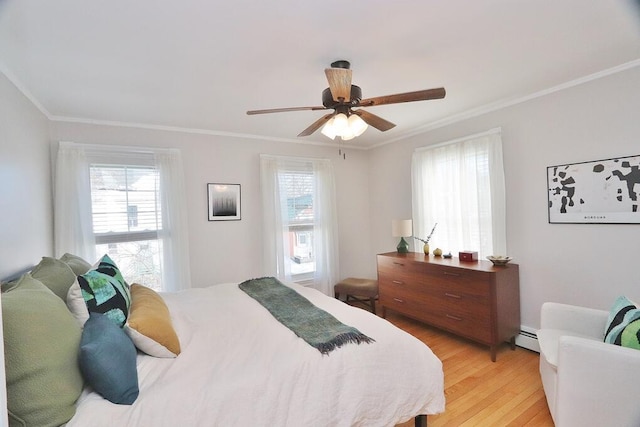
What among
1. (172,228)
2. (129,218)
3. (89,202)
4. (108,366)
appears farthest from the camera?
(172,228)

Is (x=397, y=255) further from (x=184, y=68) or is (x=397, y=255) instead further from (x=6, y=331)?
(x=6, y=331)

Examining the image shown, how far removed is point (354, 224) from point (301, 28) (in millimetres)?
3269

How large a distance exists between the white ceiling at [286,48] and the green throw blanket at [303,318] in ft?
5.45

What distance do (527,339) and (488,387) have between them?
2.98 feet

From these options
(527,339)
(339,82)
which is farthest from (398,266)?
(339,82)

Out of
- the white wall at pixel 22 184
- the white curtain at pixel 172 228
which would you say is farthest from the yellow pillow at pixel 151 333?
the white curtain at pixel 172 228

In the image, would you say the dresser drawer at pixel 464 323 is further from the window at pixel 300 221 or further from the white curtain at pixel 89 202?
the white curtain at pixel 89 202

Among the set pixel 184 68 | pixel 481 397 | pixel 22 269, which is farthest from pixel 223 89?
pixel 481 397

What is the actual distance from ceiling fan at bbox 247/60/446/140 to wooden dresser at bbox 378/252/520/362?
160 centimetres

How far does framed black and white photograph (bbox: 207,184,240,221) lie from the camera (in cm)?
364

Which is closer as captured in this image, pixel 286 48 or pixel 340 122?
pixel 286 48

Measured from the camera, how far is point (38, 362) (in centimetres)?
99

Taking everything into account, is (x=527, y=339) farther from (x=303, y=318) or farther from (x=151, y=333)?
(x=151, y=333)

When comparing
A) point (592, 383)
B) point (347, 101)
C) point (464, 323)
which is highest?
point (347, 101)
